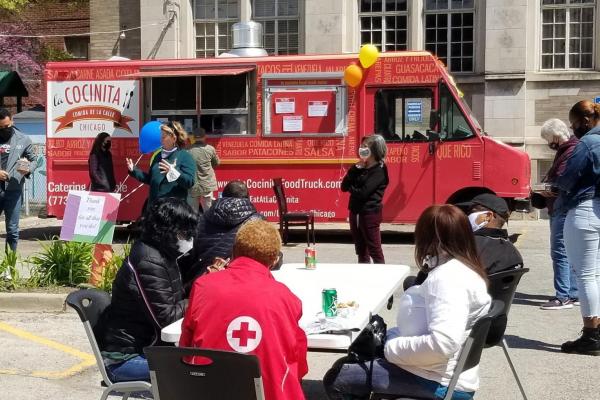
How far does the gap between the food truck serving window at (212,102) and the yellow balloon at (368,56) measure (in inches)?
79.4

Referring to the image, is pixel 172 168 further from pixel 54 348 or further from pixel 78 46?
pixel 78 46

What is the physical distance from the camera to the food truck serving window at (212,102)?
50.6ft

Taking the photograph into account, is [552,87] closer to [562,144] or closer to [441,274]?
[562,144]

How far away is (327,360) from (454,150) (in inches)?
307

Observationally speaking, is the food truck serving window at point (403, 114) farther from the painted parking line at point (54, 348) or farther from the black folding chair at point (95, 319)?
the black folding chair at point (95, 319)

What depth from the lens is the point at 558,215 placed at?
881 centimetres

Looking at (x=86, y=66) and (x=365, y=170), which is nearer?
(x=365, y=170)

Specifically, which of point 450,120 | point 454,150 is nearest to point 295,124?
→ point 450,120

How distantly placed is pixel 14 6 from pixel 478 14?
12809mm

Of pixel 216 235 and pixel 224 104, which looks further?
pixel 224 104

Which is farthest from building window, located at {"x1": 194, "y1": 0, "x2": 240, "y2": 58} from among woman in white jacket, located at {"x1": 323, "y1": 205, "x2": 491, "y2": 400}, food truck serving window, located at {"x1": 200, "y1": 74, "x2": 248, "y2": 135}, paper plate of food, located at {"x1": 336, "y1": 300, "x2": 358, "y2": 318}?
woman in white jacket, located at {"x1": 323, "y1": 205, "x2": 491, "y2": 400}

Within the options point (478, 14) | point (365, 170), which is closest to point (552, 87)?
point (478, 14)

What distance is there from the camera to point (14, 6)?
25469 millimetres

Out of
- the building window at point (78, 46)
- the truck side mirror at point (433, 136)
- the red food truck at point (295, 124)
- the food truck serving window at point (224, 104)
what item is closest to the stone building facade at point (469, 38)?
A: the red food truck at point (295, 124)
